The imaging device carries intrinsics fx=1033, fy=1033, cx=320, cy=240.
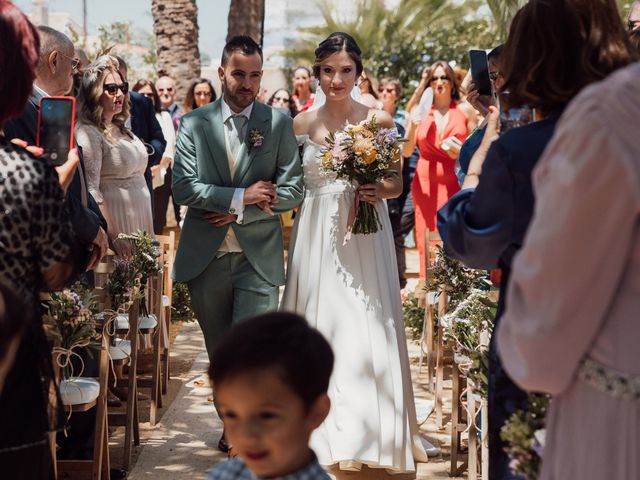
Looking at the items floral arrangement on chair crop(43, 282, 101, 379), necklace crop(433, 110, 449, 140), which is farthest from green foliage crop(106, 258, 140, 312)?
necklace crop(433, 110, 449, 140)

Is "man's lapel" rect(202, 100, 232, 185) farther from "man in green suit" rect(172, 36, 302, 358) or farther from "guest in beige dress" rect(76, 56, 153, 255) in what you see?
"guest in beige dress" rect(76, 56, 153, 255)

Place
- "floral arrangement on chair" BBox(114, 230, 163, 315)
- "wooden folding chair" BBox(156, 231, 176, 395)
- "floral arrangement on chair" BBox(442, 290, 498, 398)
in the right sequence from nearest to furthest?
"floral arrangement on chair" BBox(442, 290, 498, 398) < "floral arrangement on chair" BBox(114, 230, 163, 315) < "wooden folding chair" BBox(156, 231, 176, 395)

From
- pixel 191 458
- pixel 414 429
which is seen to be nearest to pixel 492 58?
pixel 414 429

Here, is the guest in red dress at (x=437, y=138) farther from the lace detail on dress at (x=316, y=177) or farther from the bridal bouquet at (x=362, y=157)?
the bridal bouquet at (x=362, y=157)

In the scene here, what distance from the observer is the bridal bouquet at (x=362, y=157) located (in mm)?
5902

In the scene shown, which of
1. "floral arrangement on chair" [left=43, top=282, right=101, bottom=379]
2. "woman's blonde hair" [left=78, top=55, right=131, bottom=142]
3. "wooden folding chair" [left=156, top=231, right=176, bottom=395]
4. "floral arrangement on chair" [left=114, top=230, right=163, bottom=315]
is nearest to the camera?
"floral arrangement on chair" [left=43, top=282, right=101, bottom=379]

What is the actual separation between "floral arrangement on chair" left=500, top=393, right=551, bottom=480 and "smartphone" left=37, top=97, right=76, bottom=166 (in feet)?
6.74

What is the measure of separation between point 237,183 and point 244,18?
10.9m

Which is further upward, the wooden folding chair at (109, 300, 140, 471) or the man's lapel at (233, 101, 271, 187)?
the man's lapel at (233, 101, 271, 187)

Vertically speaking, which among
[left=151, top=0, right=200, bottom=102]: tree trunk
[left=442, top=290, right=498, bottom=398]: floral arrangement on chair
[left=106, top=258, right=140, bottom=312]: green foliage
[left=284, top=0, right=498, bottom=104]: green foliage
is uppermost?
[left=284, top=0, right=498, bottom=104]: green foliage

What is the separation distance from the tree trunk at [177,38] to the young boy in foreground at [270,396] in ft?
46.9

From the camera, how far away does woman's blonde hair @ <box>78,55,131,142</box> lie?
24.1 ft

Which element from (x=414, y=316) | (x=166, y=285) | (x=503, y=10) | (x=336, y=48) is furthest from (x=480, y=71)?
(x=503, y=10)

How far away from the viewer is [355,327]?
6.12 meters
